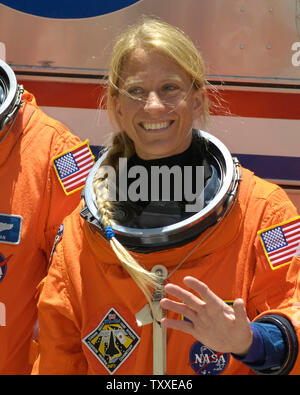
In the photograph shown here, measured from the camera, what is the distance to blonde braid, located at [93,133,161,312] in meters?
1.66

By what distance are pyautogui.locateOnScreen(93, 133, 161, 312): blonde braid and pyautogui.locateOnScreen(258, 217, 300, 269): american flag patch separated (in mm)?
301

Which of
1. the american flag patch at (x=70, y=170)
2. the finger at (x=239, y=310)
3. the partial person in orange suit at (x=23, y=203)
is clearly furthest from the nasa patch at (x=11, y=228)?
the finger at (x=239, y=310)

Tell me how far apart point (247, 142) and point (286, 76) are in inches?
12.6

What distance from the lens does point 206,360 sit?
5.68ft

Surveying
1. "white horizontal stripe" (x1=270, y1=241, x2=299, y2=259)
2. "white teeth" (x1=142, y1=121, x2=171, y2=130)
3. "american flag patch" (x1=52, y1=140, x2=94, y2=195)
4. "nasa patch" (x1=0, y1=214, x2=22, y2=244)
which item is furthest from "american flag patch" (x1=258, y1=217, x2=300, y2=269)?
"nasa patch" (x1=0, y1=214, x2=22, y2=244)

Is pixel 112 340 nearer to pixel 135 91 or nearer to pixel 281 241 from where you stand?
pixel 281 241

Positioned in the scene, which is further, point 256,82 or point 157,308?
point 256,82

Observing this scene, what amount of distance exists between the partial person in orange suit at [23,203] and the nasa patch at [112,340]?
578mm

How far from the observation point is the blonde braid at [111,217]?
166 centimetres

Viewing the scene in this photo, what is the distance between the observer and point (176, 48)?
1765 mm

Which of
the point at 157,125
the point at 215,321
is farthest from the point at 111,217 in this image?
the point at 215,321

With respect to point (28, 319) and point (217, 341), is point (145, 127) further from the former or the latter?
point (28, 319)

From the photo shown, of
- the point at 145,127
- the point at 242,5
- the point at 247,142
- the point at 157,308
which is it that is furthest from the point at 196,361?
the point at 242,5

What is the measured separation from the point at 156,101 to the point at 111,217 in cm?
34
